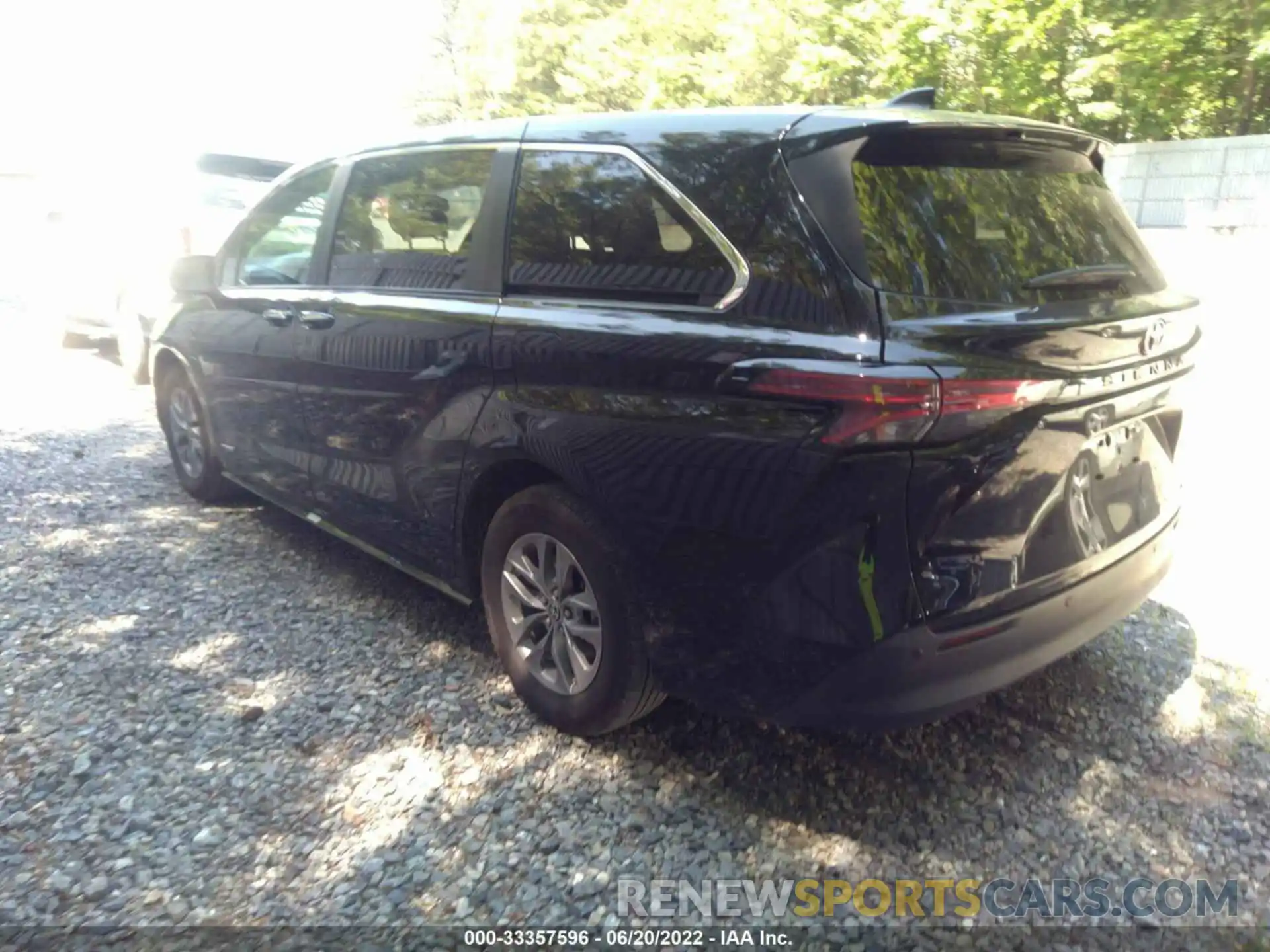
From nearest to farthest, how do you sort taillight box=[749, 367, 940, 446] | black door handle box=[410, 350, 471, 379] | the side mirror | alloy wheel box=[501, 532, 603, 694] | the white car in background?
taillight box=[749, 367, 940, 446], alloy wheel box=[501, 532, 603, 694], black door handle box=[410, 350, 471, 379], the side mirror, the white car in background

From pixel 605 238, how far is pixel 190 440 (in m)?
3.32

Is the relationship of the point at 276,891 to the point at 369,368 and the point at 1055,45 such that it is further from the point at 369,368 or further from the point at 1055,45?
the point at 1055,45

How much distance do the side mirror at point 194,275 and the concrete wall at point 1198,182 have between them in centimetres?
1513

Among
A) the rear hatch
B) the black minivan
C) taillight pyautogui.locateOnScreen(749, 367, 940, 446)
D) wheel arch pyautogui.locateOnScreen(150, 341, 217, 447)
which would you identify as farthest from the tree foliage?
taillight pyautogui.locateOnScreen(749, 367, 940, 446)

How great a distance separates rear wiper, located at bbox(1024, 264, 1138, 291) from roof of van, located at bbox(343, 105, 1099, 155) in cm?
42

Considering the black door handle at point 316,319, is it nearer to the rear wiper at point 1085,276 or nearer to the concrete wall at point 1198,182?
the rear wiper at point 1085,276

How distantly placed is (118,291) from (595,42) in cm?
2103

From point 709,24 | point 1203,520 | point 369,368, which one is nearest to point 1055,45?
point 709,24

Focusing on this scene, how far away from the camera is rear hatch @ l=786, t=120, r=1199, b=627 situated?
2199mm

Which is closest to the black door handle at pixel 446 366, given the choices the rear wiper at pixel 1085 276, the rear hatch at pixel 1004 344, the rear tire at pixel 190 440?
the rear hatch at pixel 1004 344

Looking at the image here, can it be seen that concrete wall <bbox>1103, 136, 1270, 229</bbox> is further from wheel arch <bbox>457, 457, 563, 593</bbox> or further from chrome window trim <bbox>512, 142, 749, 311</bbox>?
wheel arch <bbox>457, 457, 563, 593</bbox>

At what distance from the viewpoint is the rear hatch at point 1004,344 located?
2.20 meters

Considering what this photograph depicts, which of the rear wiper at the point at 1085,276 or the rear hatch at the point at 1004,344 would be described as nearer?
the rear hatch at the point at 1004,344

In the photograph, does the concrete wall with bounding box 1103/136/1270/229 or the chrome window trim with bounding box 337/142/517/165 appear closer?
the chrome window trim with bounding box 337/142/517/165
